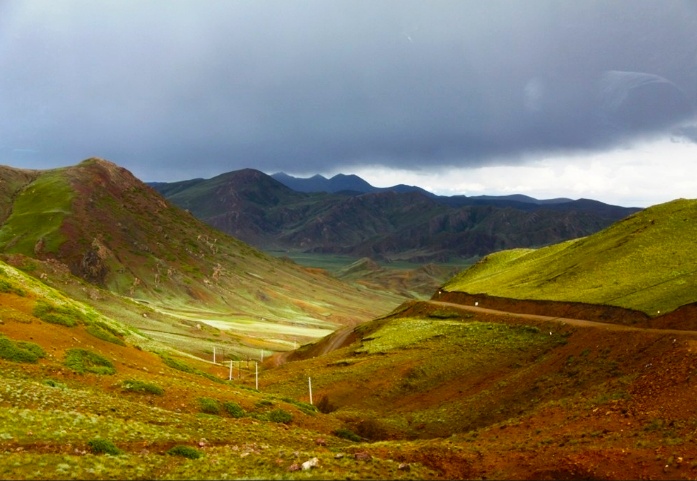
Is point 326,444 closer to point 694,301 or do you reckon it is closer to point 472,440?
point 472,440

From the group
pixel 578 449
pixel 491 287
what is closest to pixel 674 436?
pixel 578 449

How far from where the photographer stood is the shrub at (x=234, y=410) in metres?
36.0

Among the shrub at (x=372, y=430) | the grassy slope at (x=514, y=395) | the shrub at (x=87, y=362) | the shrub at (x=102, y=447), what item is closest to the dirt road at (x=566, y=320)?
the grassy slope at (x=514, y=395)

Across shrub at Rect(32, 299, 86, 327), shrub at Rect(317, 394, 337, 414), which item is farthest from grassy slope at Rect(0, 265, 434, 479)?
shrub at Rect(317, 394, 337, 414)

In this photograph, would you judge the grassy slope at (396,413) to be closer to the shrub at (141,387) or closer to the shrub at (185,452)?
the shrub at (141,387)

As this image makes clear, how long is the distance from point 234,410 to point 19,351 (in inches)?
558

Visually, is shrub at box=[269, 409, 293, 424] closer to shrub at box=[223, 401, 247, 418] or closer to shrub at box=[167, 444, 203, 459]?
shrub at box=[223, 401, 247, 418]

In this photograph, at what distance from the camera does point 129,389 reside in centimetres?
3412

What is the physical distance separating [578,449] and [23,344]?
112ft

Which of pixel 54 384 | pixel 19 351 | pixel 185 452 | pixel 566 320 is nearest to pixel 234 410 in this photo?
pixel 54 384

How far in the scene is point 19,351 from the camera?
35.0 metres

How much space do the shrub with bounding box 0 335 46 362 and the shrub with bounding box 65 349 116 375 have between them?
1899mm

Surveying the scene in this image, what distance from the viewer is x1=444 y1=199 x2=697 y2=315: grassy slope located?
55562 mm

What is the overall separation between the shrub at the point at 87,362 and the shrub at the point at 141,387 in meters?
2.91
